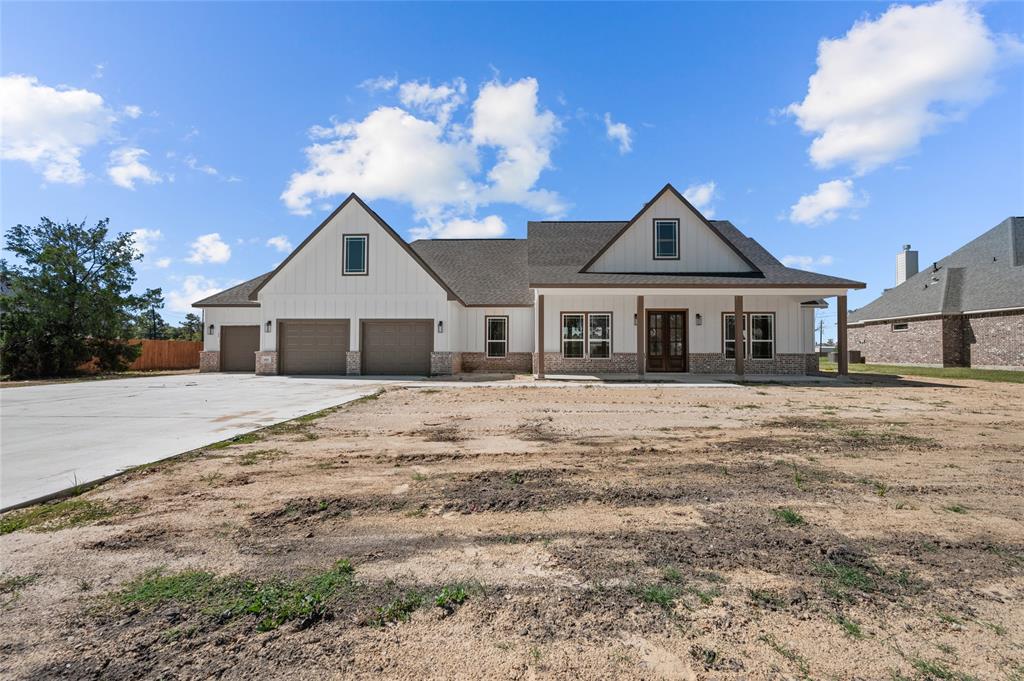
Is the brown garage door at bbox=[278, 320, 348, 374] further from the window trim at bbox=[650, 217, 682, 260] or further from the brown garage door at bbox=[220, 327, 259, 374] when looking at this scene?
the window trim at bbox=[650, 217, 682, 260]

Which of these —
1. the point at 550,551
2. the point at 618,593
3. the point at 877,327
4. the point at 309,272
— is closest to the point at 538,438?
the point at 550,551

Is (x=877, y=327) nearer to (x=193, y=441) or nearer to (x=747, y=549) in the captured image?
(x=747, y=549)

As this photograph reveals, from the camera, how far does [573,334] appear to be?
59.2ft

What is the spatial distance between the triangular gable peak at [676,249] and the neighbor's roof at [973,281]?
14836 millimetres

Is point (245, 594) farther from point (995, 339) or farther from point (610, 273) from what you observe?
point (995, 339)

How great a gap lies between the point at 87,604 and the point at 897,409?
40.4 feet

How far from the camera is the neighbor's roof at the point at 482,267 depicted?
19891mm

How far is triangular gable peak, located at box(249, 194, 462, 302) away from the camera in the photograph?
18047 millimetres

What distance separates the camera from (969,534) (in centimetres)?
327

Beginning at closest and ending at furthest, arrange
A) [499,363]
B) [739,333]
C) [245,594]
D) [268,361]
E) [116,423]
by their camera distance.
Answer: [245,594]
[116,423]
[739,333]
[268,361]
[499,363]

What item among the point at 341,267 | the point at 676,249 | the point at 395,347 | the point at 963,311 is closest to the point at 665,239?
the point at 676,249

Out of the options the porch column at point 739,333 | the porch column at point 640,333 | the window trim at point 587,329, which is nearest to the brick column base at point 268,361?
the window trim at point 587,329

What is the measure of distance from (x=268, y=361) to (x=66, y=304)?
10066 mm

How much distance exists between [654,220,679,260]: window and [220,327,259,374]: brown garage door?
17.8m
